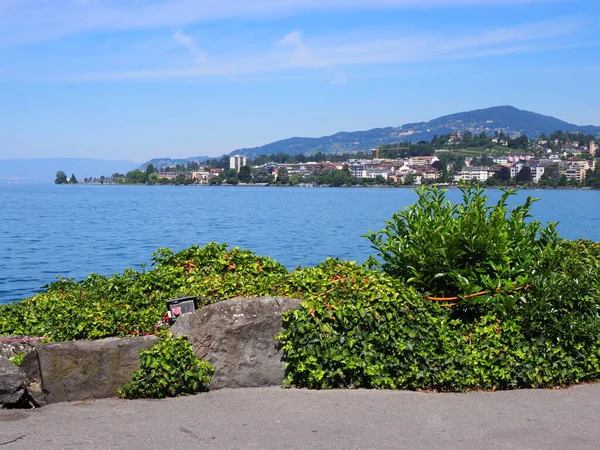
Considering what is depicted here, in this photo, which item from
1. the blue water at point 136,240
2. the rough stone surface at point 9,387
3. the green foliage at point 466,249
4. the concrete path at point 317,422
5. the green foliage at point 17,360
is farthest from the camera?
the blue water at point 136,240

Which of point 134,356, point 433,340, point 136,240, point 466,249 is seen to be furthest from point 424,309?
point 136,240

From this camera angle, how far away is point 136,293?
8852mm

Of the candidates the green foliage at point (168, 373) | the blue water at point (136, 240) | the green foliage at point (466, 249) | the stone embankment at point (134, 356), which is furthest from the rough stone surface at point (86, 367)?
the blue water at point (136, 240)

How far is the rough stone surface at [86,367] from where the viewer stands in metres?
6.78

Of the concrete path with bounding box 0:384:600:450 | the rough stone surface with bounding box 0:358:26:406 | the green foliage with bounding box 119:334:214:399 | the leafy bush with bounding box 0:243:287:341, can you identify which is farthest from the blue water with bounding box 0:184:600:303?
the concrete path with bounding box 0:384:600:450

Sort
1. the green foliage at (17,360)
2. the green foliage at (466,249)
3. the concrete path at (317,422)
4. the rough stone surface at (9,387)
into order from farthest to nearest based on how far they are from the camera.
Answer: the green foliage at (466,249), the green foliage at (17,360), the rough stone surface at (9,387), the concrete path at (317,422)

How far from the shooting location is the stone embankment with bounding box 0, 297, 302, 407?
6.77 m

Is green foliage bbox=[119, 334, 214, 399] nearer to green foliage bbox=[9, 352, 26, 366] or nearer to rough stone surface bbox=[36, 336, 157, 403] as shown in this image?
rough stone surface bbox=[36, 336, 157, 403]

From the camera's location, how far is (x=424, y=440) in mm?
5848

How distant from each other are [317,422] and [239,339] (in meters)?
1.38

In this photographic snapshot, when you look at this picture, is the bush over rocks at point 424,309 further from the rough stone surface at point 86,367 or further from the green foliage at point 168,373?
the rough stone surface at point 86,367

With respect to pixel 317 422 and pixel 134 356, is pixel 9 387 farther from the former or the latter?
pixel 317 422

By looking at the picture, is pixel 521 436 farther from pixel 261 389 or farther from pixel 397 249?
pixel 397 249

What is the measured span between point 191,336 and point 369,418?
197 centimetres
